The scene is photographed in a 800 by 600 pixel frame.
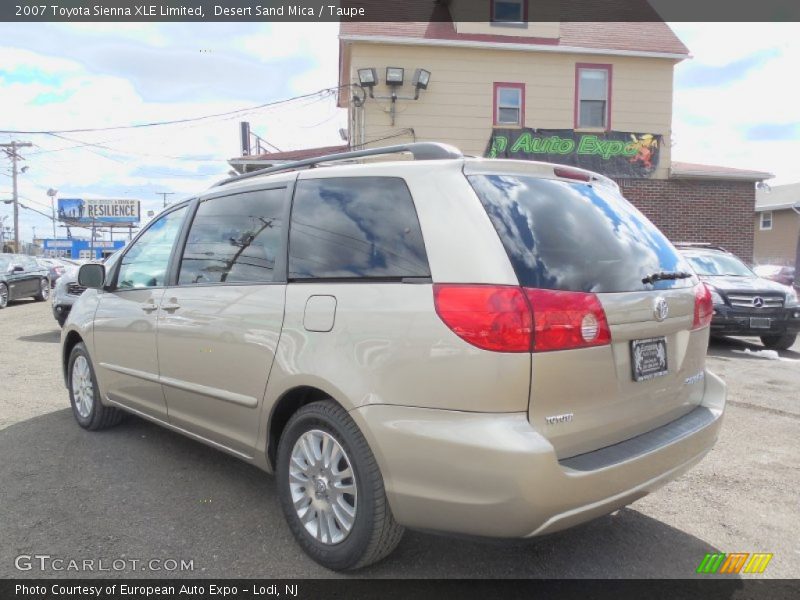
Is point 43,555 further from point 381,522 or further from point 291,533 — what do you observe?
point 381,522

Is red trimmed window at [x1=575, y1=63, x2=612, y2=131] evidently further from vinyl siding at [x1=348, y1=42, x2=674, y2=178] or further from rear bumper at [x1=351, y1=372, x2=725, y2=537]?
rear bumper at [x1=351, y1=372, x2=725, y2=537]

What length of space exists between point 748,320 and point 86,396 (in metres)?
8.17

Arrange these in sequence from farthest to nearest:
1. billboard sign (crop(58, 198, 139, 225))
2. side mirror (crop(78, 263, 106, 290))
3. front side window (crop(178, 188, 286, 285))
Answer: billboard sign (crop(58, 198, 139, 225)), side mirror (crop(78, 263, 106, 290)), front side window (crop(178, 188, 286, 285))

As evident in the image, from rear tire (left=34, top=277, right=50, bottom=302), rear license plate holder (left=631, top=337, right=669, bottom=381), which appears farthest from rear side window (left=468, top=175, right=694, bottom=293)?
rear tire (left=34, top=277, right=50, bottom=302)

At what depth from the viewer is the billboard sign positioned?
236 ft

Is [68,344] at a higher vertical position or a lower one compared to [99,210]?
lower

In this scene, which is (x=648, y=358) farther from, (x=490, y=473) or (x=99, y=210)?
(x=99, y=210)

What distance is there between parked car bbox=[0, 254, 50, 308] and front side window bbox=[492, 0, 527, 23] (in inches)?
534

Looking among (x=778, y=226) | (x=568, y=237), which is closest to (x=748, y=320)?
(x=568, y=237)

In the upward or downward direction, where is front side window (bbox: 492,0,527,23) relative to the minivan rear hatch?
upward

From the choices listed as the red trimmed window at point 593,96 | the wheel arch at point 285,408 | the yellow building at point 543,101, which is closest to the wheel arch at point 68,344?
the wheel arch at point 285,408

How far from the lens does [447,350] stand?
7.45 ft

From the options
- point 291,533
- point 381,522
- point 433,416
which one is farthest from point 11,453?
point 433,416

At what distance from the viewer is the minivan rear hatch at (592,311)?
2.27m
